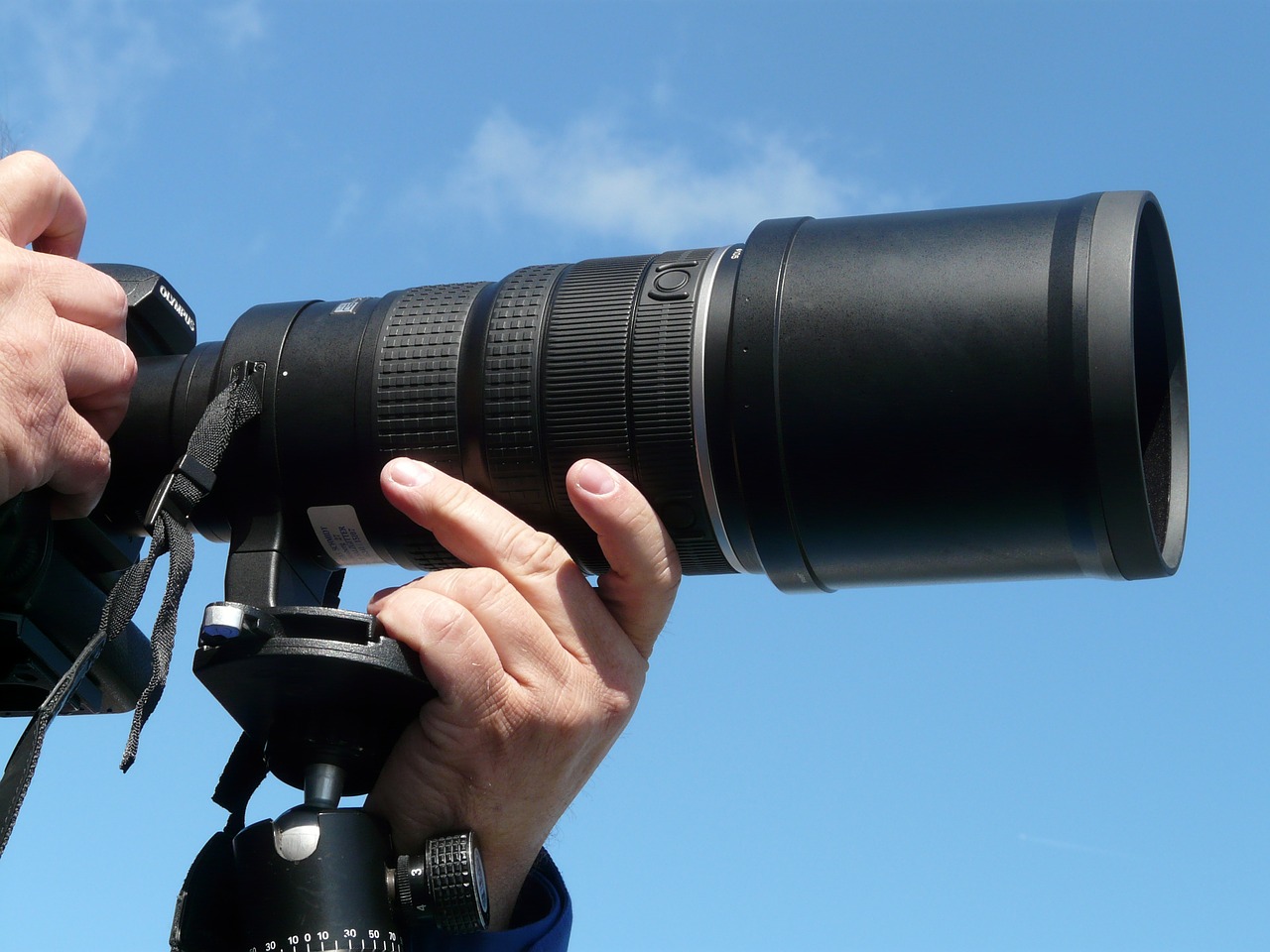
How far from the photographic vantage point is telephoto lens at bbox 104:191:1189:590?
1558mm

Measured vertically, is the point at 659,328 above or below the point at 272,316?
below

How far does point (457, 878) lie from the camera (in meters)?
1.59

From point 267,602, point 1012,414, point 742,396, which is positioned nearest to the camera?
point 1012,414

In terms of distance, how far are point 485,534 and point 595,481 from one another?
158 millimetres

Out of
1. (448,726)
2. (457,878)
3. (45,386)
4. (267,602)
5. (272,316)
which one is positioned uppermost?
(272,316)

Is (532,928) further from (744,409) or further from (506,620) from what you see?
(744,409)

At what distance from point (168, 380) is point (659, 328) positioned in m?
0.69

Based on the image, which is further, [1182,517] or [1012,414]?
[1182,517]

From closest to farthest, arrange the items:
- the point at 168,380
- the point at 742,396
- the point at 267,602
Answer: the point at 742,396 → the point at 267,602 → the point at 168,380

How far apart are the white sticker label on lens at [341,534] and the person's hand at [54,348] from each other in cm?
27

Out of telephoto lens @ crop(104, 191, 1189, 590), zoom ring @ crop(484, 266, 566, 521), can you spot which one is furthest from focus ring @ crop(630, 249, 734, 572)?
zoom ring @ crop(484, 266, 566, 521)

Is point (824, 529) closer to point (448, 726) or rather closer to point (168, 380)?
point (448, 726)

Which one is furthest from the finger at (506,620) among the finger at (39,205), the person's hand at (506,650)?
the finger at (39,205)

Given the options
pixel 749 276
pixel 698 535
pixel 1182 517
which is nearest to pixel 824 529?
pixel 698 535
